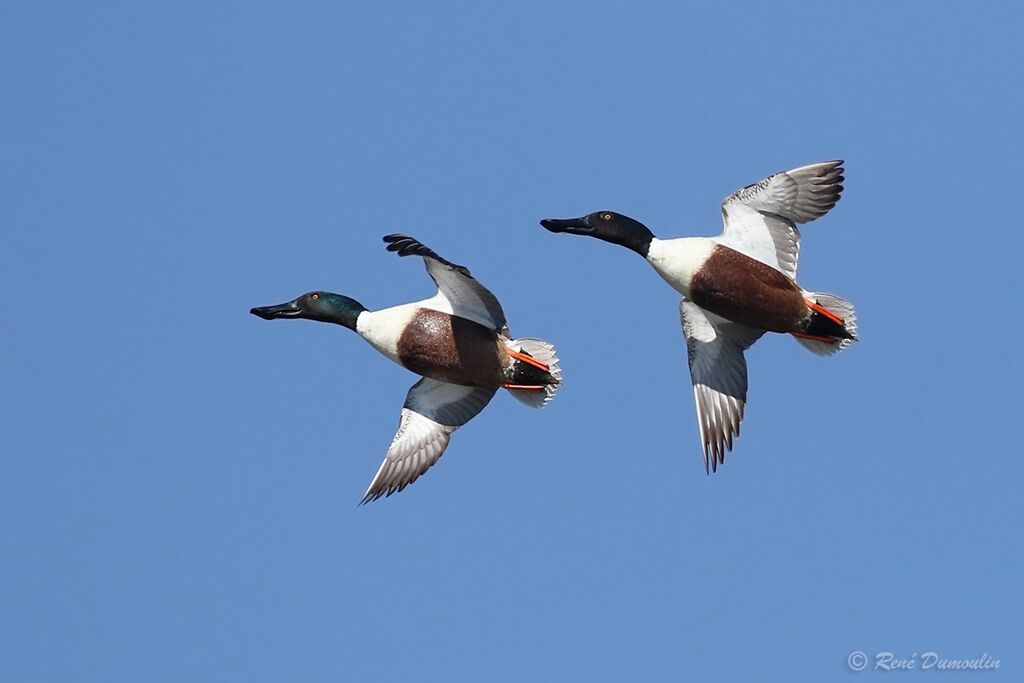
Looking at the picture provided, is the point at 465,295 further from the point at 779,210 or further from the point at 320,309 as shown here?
the point at 779,210

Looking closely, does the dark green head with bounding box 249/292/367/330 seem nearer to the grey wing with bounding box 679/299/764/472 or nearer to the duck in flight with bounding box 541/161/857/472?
the duck in flight with bounding box 541/161/857/472

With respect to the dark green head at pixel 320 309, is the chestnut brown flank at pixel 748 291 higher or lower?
higher

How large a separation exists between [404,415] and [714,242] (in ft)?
9.23

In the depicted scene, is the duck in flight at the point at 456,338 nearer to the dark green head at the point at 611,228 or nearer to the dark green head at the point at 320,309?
the dark green head at the point at 320,309

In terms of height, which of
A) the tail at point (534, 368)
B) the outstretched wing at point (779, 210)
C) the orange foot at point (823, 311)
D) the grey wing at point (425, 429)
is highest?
the outstretched wing at point (779, 210)

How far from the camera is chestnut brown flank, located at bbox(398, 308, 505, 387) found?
636 inches

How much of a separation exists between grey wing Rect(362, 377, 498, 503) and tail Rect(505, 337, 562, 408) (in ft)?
2.10

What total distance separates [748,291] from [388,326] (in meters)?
2.73

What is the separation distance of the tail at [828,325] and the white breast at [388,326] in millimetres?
2954

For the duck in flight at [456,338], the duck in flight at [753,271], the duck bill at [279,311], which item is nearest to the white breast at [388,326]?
the duck in flight at [456,338]

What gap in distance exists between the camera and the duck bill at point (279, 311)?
16984mm

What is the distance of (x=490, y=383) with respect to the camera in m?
16.4

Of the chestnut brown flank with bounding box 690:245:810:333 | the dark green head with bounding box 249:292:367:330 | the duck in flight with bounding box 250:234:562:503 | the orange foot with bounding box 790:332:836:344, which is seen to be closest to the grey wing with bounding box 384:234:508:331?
the duck in flight with bounding box 250:234:562:503

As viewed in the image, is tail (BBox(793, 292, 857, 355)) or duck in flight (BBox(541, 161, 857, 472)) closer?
duck in flight (BBox(541, 161, 857, 472))
